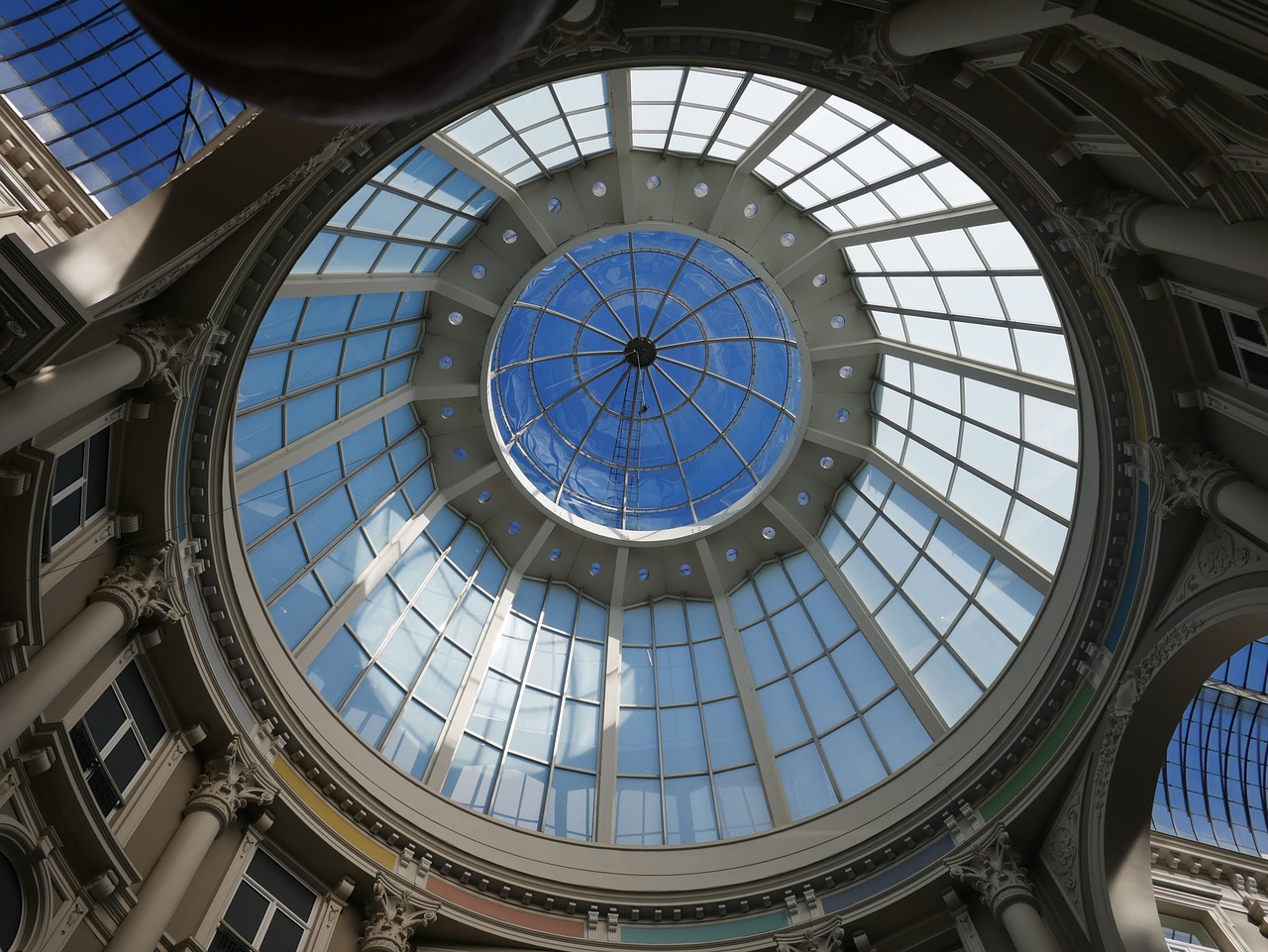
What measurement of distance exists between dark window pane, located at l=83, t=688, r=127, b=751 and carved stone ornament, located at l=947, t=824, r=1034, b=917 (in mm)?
12430

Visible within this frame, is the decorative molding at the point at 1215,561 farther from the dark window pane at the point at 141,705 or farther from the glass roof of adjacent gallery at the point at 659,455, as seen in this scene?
the dark window pane at the point at 141,705

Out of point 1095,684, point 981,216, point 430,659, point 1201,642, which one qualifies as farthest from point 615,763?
point 981,216

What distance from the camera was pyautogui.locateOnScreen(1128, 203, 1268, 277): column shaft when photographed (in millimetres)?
7859

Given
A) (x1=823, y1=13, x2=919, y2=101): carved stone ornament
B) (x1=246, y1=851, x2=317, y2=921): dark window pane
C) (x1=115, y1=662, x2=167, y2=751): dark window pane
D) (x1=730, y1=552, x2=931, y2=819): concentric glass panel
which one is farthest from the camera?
(x1=730, y1=552, x2=931, y2=819): concentric glass panel

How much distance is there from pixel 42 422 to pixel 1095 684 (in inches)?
556

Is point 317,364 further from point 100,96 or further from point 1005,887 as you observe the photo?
point 1005,887

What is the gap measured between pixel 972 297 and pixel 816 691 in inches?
373

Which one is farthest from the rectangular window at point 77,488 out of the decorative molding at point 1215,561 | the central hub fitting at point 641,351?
the central hub fitting at point 641,351

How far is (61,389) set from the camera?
843 cm

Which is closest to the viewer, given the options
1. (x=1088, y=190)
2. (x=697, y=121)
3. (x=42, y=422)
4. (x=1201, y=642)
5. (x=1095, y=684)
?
(x=42, y=422)

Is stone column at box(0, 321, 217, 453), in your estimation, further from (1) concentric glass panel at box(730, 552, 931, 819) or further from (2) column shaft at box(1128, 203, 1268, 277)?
(1) concentric glass panel at box(730, 552, 931, 819)

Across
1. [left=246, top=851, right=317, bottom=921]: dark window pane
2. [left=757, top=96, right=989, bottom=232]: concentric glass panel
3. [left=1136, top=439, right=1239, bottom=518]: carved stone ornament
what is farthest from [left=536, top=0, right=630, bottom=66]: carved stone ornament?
[left=246, top=851, right=317, bottom=921]: dark window pane

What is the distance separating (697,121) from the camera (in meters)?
18.0

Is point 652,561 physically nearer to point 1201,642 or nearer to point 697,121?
point 697,121
